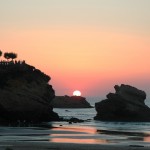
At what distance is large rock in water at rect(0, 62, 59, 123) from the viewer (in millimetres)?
110375

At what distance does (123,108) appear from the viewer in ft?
425

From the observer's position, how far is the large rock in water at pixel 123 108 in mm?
129875

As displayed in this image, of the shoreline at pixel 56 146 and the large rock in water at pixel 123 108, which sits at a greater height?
the large rock in water at pixel 123 108

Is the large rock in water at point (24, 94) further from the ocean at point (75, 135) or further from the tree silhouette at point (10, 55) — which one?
the ocean at point (75, 135)

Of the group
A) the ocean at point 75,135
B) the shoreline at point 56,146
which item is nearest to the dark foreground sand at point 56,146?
the shoreline at point 56,146

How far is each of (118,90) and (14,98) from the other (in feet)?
119

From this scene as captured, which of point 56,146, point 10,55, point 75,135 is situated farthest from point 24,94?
point 56,146

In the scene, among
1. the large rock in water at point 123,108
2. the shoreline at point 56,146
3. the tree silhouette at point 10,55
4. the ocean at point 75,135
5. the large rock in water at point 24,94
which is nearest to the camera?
the shoreline at point 56,146

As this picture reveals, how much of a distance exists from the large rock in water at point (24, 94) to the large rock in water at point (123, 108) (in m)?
14.7

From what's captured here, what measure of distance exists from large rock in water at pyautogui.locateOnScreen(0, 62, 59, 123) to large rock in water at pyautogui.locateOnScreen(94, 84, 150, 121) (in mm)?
14736

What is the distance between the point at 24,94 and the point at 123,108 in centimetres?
2935

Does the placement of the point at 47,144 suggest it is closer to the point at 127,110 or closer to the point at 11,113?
the point at 11,113

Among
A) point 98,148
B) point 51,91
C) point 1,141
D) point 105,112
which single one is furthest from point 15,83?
point 98,148

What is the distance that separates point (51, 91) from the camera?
130000 mm
